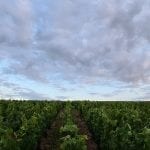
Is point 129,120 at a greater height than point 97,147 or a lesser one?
greater

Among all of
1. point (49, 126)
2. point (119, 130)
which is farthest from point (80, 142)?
point (49, 126)

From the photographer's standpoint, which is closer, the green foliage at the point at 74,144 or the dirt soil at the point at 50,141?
the green foliage at the point at 74,144

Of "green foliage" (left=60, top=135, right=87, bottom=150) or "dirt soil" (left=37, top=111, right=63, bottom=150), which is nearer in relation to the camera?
"green foliage" (left=60, top=135, right=87, bottom=150)

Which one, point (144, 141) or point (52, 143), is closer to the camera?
point (144, 141)

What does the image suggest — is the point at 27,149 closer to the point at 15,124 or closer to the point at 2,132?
the point at 2,132

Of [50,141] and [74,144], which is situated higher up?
[50,141]

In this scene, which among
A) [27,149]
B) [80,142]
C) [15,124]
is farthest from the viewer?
[15,124]

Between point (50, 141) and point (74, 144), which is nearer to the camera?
point (74, 144)

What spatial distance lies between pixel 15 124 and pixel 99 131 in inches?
226

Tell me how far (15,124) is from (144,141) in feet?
42.0

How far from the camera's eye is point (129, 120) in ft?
82.2

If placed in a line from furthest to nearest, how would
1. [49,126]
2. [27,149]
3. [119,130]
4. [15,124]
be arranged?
[49,126]
[15,124]
[27,149]
[119,130]

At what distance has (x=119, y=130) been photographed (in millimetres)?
20125

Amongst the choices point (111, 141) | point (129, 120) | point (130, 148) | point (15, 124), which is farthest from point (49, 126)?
point (130, 148)
